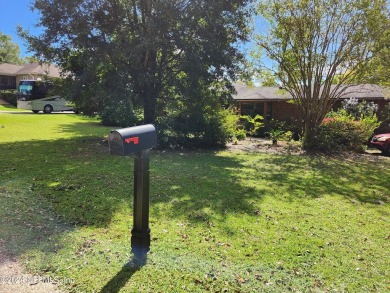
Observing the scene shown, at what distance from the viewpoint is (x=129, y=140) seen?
9.14ft

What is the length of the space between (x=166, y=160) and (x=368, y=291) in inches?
257

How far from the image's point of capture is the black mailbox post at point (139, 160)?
2775mm

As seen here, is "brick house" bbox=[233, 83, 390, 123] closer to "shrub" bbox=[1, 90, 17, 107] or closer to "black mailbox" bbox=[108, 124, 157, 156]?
"black mailbox" bbox=[108, 124, 157, 156]

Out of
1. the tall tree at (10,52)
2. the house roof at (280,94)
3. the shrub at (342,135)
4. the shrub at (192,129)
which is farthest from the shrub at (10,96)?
the tall tree at (10,52)

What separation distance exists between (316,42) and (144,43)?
674 cm

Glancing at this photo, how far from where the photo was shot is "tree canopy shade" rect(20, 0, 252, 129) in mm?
9484

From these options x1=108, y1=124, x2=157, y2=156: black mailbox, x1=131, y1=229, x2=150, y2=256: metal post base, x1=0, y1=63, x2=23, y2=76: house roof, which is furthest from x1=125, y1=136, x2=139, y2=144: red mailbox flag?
x1=0, y1=63, x2=23, y2=76: house roof

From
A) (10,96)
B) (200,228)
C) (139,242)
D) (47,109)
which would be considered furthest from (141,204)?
(10,96)

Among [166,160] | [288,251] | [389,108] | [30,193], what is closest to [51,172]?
[30,193]

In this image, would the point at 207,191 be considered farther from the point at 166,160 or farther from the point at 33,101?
the point at 33,101

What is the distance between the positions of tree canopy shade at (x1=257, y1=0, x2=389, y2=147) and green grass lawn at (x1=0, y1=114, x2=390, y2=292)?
18.8ft

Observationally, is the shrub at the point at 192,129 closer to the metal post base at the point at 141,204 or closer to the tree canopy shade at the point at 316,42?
the tree canopy shade at the point at 316,42

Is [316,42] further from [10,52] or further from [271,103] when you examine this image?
[10,52]

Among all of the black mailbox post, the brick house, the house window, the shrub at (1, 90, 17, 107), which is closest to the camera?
the black mailbox post
